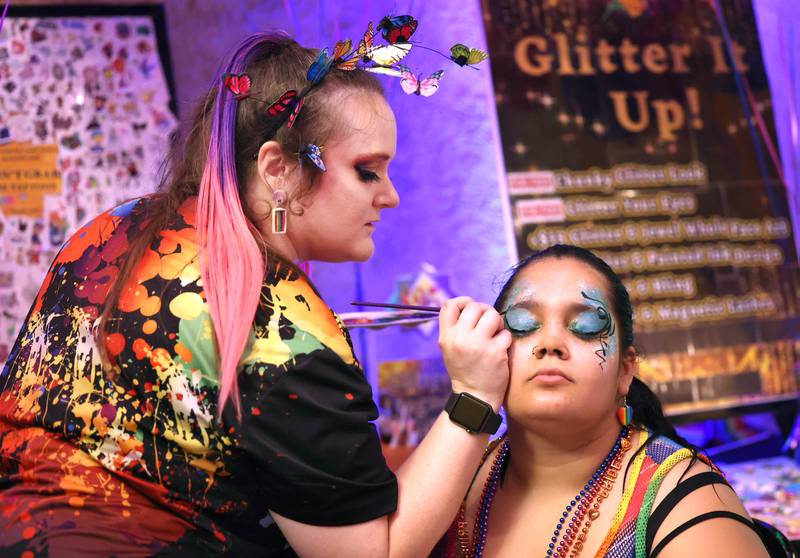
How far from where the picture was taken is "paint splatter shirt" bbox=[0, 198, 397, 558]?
116 centimetres

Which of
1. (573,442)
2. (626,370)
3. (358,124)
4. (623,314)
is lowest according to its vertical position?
(573,442)

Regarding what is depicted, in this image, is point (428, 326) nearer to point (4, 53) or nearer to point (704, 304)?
point (704, 304)

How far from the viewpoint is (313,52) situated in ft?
4.76

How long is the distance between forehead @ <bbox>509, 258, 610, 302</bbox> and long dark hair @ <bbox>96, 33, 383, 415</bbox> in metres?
0.42

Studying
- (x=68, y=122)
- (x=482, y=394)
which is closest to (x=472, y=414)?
(x=482, y=394)

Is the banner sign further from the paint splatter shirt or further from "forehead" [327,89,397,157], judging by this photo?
the paint splatter shirt

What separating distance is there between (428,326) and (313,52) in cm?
169

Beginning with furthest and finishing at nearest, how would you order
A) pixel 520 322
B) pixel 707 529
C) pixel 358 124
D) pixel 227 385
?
pixel 520 322
pixel 358 124
pixel 707 529
pixel 227 385

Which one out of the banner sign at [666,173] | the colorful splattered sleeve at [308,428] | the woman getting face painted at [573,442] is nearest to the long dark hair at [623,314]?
the woman getting face painted at [573,442]

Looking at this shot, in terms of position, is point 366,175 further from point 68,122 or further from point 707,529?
point 68,122

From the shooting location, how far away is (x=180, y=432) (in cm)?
120

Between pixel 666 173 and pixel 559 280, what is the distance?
2048mm

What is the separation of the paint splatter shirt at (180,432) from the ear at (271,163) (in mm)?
153

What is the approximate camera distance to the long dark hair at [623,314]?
1.56 metres
